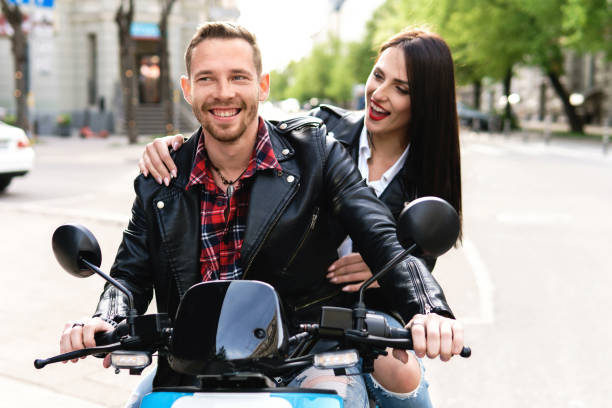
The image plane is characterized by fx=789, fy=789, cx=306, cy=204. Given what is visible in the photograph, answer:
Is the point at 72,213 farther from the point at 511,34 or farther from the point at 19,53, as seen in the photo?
the point at 511,34

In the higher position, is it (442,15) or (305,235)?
(442,15)

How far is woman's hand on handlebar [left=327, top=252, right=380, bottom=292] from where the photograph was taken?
2.58 m

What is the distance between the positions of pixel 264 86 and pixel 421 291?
83 cm

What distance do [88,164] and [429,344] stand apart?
19.0 meters

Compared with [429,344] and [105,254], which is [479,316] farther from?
[429,344]

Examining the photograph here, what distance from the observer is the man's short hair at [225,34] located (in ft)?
7.71

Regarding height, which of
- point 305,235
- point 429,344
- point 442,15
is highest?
point 442,15

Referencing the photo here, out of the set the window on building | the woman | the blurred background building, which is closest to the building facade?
the blurred background building

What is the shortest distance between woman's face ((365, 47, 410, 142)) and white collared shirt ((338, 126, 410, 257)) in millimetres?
90

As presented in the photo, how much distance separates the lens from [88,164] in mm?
20000

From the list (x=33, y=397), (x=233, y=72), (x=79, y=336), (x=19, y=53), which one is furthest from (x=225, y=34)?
(x=19, y=53)

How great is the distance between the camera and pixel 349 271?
8.52 feet

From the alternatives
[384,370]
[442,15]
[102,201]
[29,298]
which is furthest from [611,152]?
[384,370]

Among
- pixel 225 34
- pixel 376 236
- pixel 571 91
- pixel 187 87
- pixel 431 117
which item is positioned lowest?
pixel 376 236
